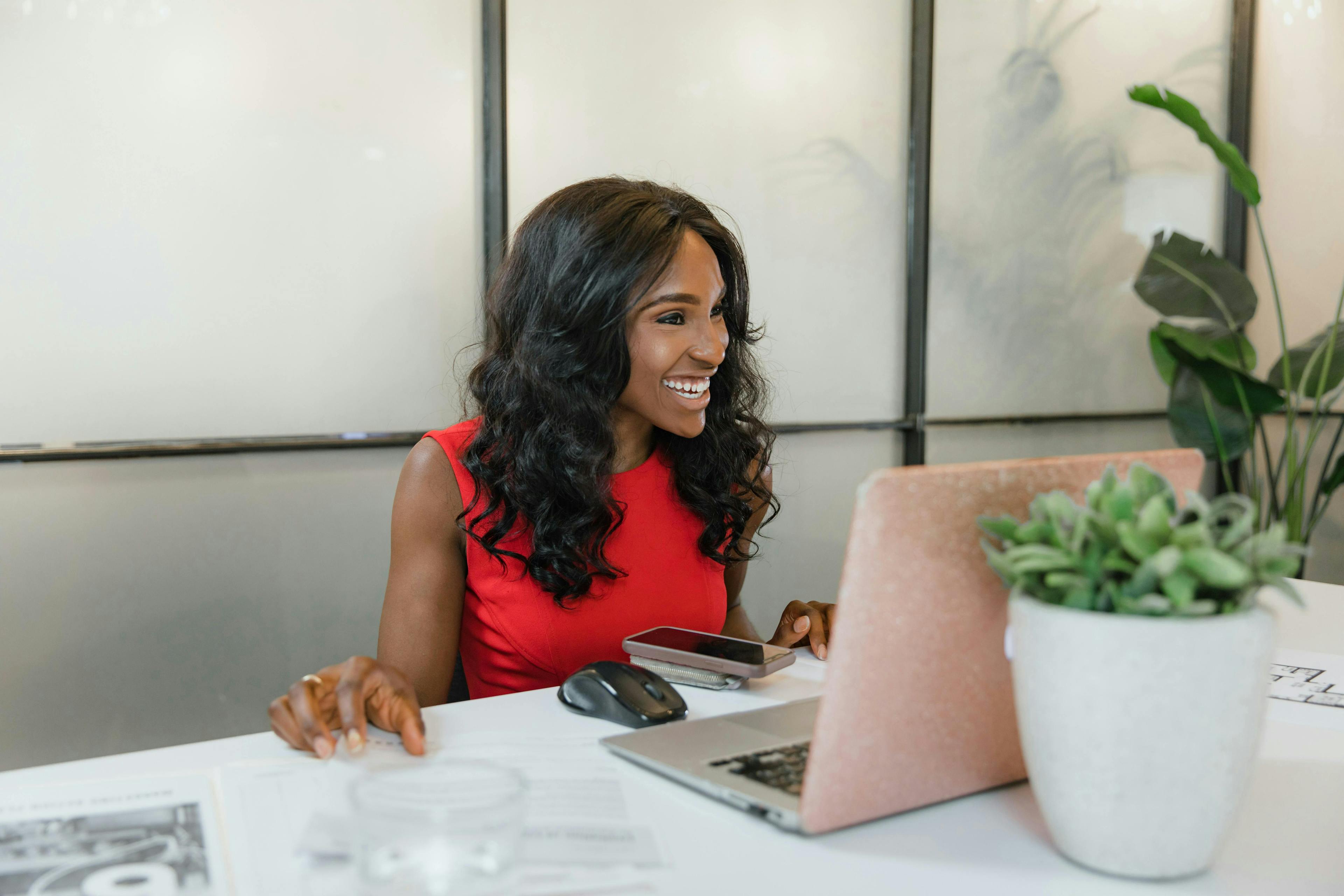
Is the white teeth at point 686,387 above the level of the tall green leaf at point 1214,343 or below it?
below

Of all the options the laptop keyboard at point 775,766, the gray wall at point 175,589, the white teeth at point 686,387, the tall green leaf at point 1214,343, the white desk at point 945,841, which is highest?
the tall green leaf at point 1214,343

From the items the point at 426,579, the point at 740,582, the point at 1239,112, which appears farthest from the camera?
the point at 1239,112

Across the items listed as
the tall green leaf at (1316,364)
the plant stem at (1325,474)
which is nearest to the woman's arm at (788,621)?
the tall green leaf at (1316,364)

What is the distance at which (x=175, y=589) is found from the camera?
211cm

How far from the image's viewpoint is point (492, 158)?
2.40 meters

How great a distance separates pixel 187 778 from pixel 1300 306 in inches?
147

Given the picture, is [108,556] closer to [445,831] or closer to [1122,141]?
[445,831]

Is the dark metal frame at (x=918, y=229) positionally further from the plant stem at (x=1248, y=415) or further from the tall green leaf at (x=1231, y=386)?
the plant stem at (x=1248, y=415)

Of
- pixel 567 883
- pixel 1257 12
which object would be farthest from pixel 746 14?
pixel 567 883

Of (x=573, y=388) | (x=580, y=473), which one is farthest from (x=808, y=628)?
(x=573, y=388)

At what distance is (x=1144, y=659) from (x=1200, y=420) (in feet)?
9.43

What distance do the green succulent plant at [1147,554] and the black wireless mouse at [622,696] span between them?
436 millimetres

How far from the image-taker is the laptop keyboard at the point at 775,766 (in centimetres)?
81

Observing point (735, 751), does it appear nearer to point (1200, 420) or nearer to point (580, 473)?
point (580, 473)
